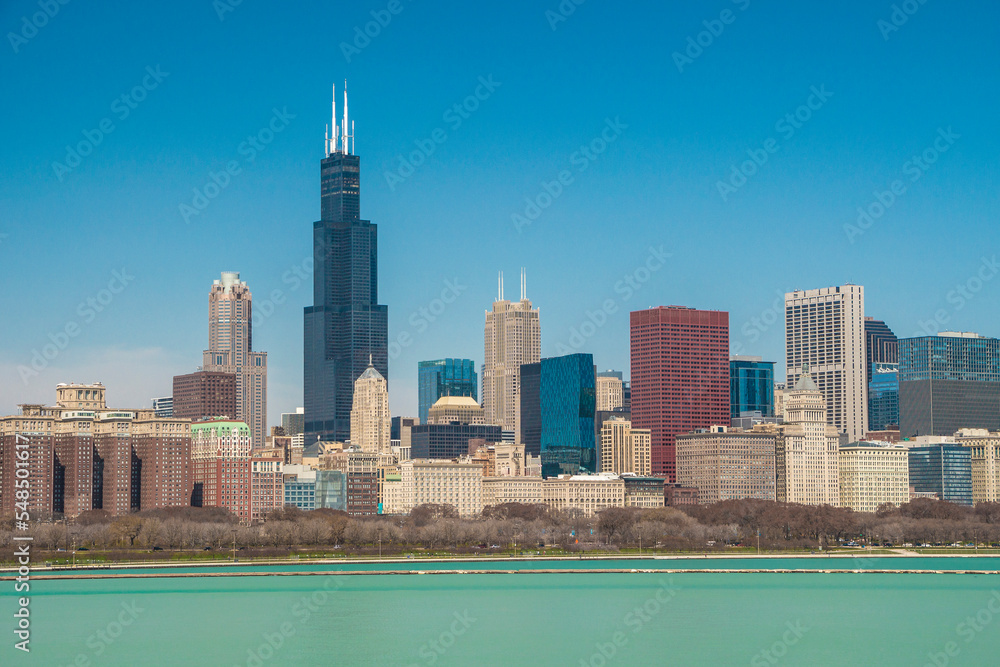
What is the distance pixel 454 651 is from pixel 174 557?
79549mm

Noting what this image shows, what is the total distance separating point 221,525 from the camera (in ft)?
599

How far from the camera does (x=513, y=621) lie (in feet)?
362

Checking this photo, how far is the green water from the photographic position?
94125 mm

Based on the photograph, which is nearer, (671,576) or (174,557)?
(671,576)

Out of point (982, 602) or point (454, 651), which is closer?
point (454, 651)

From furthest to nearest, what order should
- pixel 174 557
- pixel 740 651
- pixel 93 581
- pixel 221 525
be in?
pixel 221 525 < pixel 174 557 < pixel 93 581 < pixel 740 651

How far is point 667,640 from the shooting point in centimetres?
9950

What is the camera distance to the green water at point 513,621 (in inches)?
3706

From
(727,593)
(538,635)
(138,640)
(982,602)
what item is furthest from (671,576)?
(138,640)

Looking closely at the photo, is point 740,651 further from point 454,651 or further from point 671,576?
point 671,576

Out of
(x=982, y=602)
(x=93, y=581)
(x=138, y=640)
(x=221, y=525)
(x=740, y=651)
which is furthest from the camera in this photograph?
(x=221, y=525)

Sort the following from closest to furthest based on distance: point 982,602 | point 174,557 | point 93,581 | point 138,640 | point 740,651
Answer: point 740,651
point 138,640
point 982,602
point 93,581
point 174,557

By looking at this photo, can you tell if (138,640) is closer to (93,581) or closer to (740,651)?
(740,651)

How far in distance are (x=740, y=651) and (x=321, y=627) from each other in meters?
26.5
